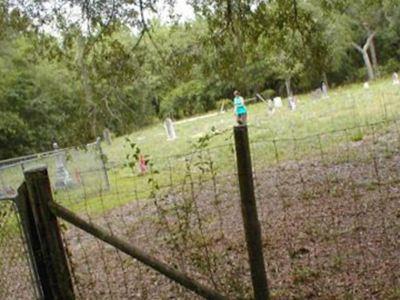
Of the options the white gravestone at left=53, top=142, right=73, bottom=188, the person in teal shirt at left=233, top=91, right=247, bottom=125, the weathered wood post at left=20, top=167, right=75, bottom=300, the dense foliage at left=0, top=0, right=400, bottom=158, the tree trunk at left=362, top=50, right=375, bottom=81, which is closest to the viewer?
the weathered wood post at left=20, top=167, right=75, bottom=300

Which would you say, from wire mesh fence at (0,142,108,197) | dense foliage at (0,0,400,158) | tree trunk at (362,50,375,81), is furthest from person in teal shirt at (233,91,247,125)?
tree trunk at (362,50,375,81)

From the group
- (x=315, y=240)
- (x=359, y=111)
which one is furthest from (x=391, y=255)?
(x=359, y=111)

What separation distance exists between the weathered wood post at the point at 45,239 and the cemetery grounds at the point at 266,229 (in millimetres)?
195

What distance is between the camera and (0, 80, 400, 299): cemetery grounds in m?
4.70

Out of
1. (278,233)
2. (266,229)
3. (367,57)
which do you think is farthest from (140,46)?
(367,57)

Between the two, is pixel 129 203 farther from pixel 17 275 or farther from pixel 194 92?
pixel 194 92

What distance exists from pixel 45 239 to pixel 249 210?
1.38 m

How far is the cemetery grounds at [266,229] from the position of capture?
4699mm

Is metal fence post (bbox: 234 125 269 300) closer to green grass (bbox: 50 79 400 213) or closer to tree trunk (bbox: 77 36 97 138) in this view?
green grass (bbox: 50 79 400 213)

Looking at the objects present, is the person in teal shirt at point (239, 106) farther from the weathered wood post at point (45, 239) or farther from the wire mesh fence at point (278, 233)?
the weathered wood post at point (45, 239)

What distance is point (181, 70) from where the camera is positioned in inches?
364

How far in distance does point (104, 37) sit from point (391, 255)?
588 cm

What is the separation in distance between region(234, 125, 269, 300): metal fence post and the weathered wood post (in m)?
1.26

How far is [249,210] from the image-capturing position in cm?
343
